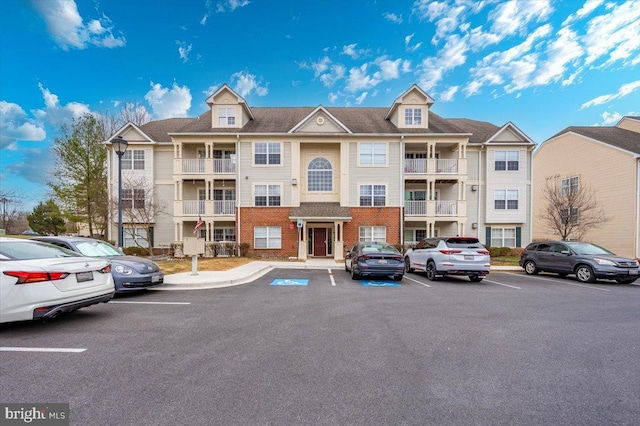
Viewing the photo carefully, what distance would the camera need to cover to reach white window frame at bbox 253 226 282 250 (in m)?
19.3

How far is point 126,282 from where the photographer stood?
739cm

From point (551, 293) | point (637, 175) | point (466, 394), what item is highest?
point (637, 175)

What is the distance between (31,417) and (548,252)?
16.8 m

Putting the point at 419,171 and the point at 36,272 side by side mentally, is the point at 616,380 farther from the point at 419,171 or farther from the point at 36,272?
the point at 419,171

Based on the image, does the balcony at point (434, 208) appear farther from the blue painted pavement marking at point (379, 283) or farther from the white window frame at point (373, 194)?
the blue painted pavement marking at point (379, 283)

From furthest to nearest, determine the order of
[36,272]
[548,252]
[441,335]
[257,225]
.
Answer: [257,225] → [548,252] → [441,335] → [36,272]

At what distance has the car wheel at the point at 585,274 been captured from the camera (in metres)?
11.4

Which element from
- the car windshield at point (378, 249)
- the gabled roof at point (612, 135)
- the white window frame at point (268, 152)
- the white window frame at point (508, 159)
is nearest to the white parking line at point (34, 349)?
the car windshield at point (378, 249)

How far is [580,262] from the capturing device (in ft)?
38.1

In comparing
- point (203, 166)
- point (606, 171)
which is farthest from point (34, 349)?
point (606, 171)

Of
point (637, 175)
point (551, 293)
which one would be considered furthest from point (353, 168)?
point (637, 175)

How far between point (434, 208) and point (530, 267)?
23.1 feet

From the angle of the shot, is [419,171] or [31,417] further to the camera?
[419,171]

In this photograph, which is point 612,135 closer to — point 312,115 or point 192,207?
point 312,115
